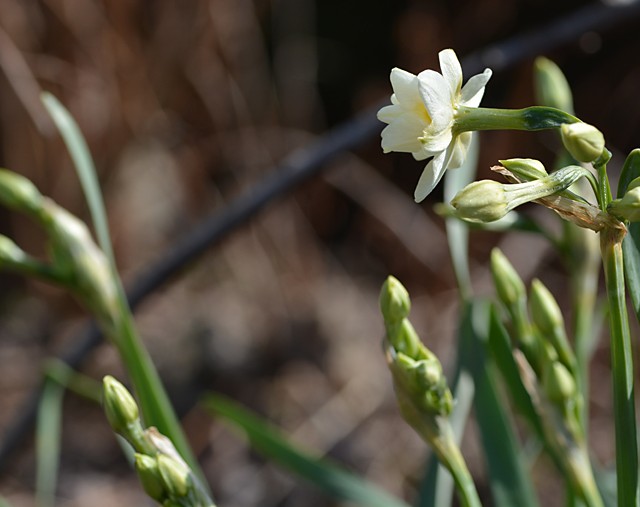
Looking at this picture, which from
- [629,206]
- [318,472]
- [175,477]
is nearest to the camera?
[629,206]

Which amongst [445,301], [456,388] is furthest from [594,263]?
[445,301]

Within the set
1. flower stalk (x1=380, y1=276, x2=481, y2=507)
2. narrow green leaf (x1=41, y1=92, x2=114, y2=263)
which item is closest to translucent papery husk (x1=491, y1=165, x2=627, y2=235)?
flower stalk (x1=380, y1=276, x2=481, y2=507)

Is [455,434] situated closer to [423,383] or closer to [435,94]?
[423,383]

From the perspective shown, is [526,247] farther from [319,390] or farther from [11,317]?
[11,317]

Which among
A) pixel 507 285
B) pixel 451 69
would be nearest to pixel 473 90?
pixel 451 69

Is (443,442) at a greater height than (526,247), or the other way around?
(443,442)

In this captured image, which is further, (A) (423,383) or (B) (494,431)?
(B) (494,431)

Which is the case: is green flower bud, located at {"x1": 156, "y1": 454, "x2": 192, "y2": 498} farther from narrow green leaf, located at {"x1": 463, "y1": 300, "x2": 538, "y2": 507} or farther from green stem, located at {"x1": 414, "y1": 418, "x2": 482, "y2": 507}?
narrow green leaf, located at {"x1": 463, "y1": 300, "x2": 538, "y2": 507}

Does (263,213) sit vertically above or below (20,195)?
below
